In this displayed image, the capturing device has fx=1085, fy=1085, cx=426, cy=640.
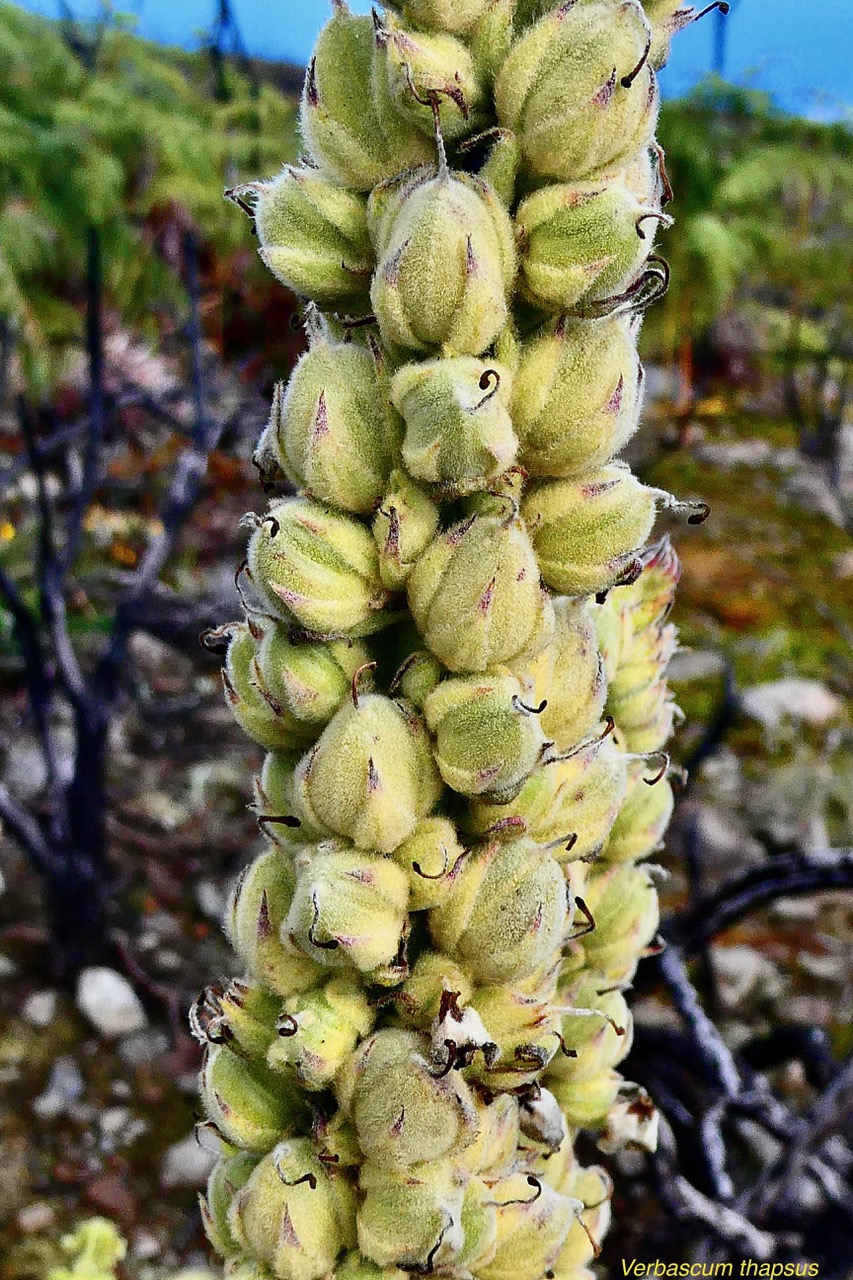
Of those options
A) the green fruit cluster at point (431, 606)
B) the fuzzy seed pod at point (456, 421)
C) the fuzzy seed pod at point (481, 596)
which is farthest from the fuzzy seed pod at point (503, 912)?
the fuzzy seed pod at point (456, 421)

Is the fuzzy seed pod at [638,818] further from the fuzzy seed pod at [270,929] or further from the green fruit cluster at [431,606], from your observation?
the fuzzy seed pod at [270,929]

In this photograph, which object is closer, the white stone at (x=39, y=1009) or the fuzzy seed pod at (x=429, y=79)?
the fuzzy seed pod at (x=429, y=79)

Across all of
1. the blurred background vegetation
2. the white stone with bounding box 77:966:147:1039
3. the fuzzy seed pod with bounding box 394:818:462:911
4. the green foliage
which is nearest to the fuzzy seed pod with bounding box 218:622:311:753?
the fuzzy seed pod with bounding box 394:818:462:911

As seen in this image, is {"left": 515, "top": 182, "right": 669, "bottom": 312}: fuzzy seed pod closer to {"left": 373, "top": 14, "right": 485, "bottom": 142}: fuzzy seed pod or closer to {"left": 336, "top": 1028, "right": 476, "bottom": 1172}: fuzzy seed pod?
{"left": 373, "top": 14, "right": 485, "bottom": 142}: fuzzy seed pod

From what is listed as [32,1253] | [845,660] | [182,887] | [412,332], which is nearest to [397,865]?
[412,332]

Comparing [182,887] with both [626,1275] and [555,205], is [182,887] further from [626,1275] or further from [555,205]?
[555,205]

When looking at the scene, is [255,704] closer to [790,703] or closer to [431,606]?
[431,606]
